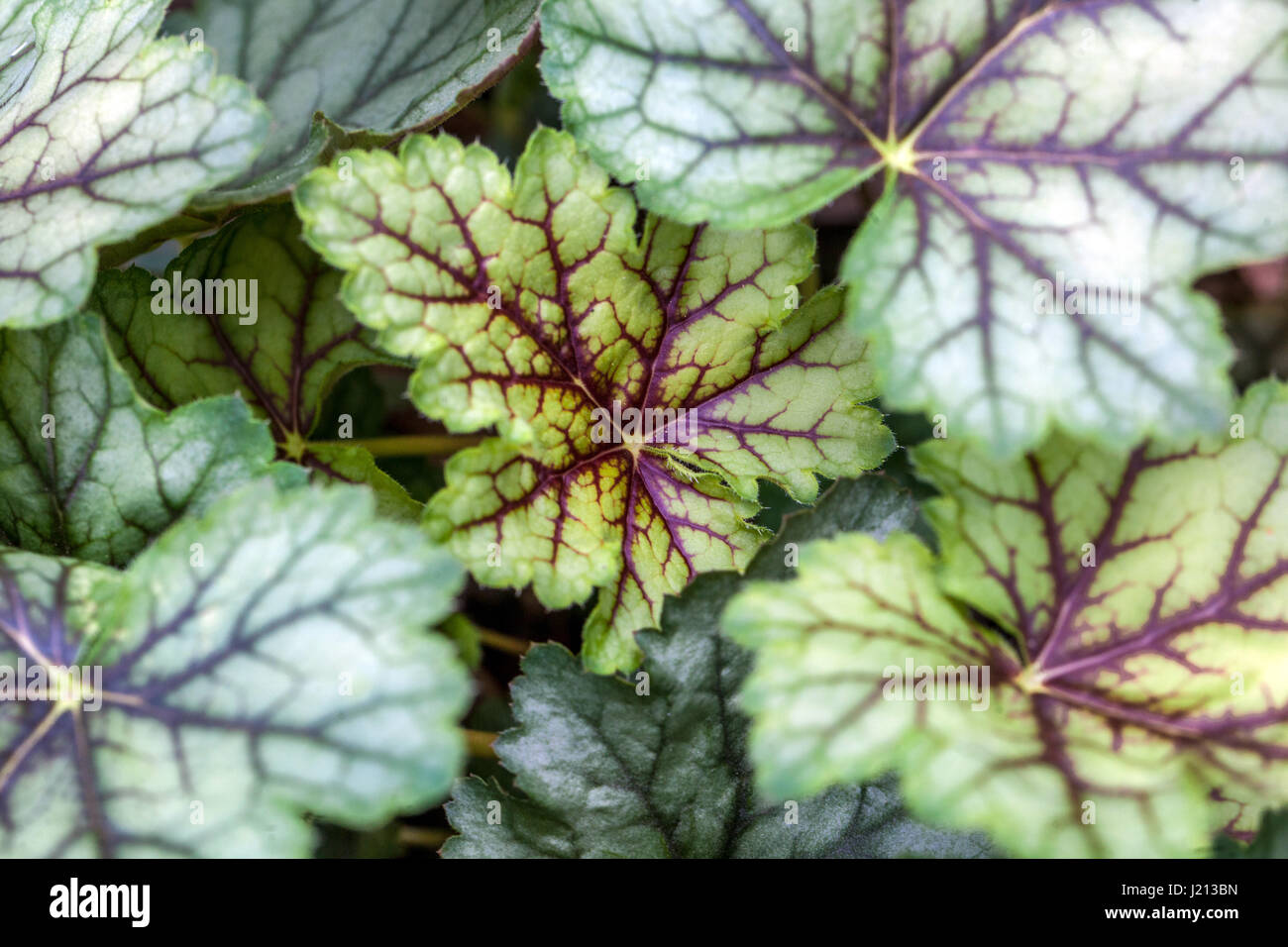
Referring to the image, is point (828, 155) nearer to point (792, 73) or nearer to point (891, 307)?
point (792, 73)

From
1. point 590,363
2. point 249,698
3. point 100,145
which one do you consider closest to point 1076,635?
point 590,363

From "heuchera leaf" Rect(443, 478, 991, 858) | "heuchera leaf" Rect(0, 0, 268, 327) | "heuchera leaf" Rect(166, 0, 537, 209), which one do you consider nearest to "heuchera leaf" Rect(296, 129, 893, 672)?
"heuchera leaf" Rect(443, 478, 991, 858)

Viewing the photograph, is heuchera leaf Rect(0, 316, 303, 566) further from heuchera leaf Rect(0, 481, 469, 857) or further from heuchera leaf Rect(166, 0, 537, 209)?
heuchera leaf Rect(166, 0, 537, 209)

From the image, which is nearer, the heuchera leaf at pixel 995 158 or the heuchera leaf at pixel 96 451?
the heuchera leaf at pixel 995 158

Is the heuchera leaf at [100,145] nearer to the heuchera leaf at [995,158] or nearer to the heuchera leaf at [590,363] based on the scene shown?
the heuchera leaf at [590,363]

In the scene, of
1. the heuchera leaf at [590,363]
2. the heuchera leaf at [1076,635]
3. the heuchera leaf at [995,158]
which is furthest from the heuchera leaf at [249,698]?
the heuchera leaf at [995,158]

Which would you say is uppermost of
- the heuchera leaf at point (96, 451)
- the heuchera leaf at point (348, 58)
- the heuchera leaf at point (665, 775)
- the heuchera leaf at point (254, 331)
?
the heuchera leaf at point (348, 58)

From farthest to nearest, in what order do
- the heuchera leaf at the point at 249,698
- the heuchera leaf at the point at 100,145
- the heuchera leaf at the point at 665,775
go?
1. the heuchera leaf at the point at 665,775
2. the heuchera leaf at the point at 100,145
3. the heuchera leaf at the point at 249,698
